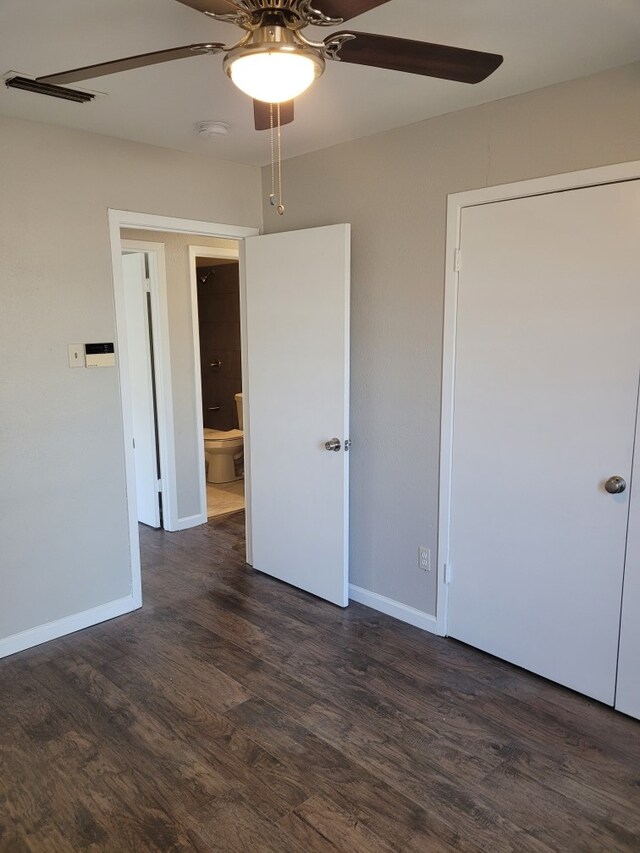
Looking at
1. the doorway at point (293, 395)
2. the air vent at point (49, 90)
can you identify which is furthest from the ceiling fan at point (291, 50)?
the doorway at point (293, 395)

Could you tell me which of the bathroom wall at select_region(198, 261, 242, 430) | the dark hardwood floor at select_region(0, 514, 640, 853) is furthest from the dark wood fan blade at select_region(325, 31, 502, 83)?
the bathroom wall at select_region(198, 261, 242, 430)

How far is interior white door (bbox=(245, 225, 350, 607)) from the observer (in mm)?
3055

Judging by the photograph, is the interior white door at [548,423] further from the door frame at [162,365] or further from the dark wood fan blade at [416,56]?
the door frame at [162,365]

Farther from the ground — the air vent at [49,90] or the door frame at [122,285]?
the air vent at [49,90]

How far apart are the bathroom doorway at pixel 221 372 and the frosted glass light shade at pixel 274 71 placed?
4.26 m

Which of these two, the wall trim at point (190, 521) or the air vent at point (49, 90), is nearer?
the air vent at point (49, 90)

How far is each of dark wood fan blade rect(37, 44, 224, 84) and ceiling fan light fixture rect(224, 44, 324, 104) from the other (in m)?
0.09

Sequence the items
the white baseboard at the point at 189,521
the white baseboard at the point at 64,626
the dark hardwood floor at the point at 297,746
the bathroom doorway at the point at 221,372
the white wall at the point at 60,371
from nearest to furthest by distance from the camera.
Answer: the dark hardwood floor at the point at 297,746, the white wall at the point at 60,371, the white baseboard at the point at 64,626, the white baseboard at the point at 189,521, the bathroom doorway at the point at 221,372

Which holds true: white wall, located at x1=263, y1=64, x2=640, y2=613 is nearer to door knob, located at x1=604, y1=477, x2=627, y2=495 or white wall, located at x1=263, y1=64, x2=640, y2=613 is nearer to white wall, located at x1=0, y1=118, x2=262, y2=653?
door knob, located at x1=604, y1=477, x2=627, y2=495

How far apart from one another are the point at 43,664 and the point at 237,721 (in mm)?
1043

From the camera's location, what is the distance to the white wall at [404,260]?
7.82 ft

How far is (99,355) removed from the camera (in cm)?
295

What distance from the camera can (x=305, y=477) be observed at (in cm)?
331

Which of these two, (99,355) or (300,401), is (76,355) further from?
(300,401)
